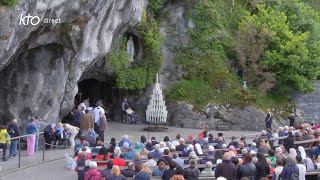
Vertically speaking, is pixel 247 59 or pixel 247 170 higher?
pixel 247 59

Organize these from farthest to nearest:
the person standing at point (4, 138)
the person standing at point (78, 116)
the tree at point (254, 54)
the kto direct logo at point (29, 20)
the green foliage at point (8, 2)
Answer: the tree at point (254, 54), the person standing at point (78, 116), the person standing at point (4, 138), the kto direct logo at point (29, 20), the green foliage at point (8, 2)

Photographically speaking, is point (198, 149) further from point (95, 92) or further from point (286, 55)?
point (95, 92)

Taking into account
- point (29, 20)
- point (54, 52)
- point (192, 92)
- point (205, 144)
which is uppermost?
point (29, 20)

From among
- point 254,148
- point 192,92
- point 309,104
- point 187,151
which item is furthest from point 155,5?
point 187,151

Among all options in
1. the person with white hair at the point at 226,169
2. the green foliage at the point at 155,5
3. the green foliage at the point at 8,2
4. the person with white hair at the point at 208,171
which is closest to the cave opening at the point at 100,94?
the green foliage at the point at 155,5

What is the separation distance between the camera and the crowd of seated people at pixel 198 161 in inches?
522

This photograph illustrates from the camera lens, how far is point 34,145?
66.1 ft

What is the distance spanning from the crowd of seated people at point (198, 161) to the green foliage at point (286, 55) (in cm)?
1100

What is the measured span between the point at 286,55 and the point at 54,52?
1437cm

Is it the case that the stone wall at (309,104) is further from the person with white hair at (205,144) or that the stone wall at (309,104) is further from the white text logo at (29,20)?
the white text logo at (29,20)

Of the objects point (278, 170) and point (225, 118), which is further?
point (225, 118)

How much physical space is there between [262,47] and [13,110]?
15.2 metres

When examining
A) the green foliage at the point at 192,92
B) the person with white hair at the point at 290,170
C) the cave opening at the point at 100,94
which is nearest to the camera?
the person with white hair at the point at 290,170

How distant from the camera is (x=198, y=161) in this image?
51.6ft
